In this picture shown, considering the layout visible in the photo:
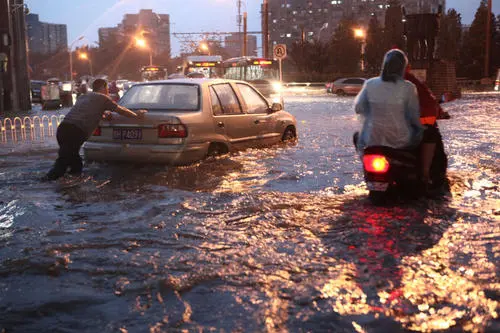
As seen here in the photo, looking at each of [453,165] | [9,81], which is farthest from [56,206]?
[9,81]

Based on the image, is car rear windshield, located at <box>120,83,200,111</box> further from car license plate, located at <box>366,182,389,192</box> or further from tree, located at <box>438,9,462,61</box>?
tree, located at <box>438,9,462,61</box>

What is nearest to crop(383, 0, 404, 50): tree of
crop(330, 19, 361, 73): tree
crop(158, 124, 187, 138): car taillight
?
crop(330, 19, 361, 73): tree

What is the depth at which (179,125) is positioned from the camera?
9.84 m

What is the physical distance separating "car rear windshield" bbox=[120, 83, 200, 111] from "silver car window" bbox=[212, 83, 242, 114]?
51cm

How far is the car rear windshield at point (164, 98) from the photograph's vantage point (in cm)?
1046

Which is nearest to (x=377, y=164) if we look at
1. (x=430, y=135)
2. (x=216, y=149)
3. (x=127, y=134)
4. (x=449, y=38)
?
(x=430, y=135)

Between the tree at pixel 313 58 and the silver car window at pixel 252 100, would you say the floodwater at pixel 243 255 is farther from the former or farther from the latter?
the tree at pixel 313 58

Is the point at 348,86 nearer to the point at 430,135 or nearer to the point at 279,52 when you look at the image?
the point at 279,52

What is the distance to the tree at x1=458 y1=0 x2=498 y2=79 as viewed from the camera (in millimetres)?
65625

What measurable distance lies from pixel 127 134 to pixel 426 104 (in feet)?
15.1

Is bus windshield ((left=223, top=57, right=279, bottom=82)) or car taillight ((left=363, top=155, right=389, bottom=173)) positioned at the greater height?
bus windshield ((left=223, top=57, right=279, bottom=82))

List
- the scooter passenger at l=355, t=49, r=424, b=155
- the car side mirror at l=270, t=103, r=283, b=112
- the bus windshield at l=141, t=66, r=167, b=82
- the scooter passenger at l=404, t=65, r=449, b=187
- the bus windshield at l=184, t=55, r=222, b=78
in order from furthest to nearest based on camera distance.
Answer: the bus windshield at l=141, t=66, r=167, b=82 < the bus windshield at l=184, t=55, r=222, b=78 < the car side mirror at l=270, t=103, r=283, b=112 < the scooter passenger at l=404, t=65, r=449, b=187 < the scooter passenger at l=355, t=49, r=424, b=155

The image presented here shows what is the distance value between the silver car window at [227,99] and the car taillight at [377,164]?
4275mm

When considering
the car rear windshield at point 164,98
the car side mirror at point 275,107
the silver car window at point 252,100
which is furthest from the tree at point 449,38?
the car rear windshield at point 164,98
